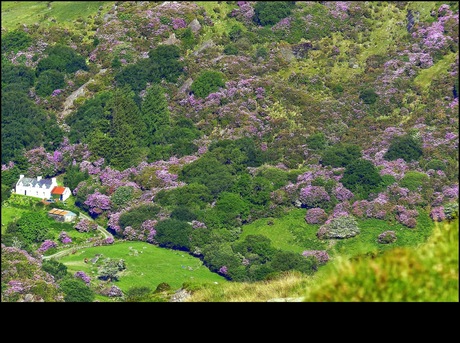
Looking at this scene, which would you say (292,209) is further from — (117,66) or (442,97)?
(117,66)

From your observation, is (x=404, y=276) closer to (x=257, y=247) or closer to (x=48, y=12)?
(x=257, y=247)

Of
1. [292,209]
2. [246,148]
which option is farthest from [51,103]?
[292,209]

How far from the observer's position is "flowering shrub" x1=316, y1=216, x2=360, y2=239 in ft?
262

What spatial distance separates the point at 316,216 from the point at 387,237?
746 cm

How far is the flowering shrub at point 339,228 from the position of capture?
3145 inches

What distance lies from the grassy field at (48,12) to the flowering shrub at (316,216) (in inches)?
1637

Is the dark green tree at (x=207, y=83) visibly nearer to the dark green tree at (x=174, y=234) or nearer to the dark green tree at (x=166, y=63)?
the dark green tree at (x=166, y=63)

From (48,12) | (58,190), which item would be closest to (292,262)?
(58,190)

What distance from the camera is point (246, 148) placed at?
91.6 meters

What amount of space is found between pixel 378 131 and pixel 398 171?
7251mm

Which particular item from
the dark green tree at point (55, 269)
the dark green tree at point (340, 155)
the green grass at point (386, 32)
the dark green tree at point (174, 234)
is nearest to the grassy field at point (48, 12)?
the green grass at point (386, 32)

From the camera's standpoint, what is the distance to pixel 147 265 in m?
74.8

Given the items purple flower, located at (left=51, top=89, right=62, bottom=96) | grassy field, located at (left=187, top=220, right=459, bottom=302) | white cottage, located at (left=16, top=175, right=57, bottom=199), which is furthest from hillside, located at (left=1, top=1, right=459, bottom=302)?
grassy field, located at (left=187, top=220, right=459, bottom=302)
